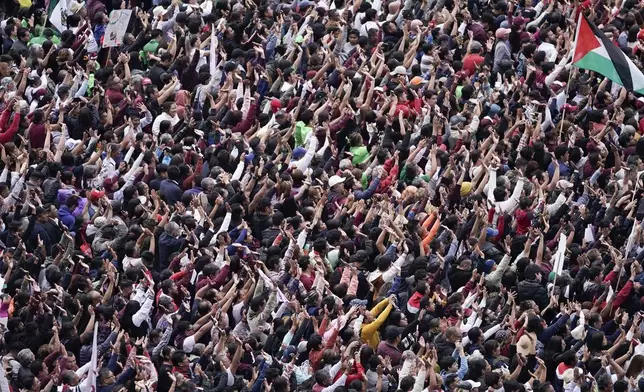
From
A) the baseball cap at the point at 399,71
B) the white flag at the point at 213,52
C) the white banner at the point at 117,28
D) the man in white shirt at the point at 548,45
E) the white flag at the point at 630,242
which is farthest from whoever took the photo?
the man in white shirt at the point at 548,45

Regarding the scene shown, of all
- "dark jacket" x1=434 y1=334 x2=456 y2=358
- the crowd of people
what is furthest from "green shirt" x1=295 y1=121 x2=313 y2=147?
"dark jacket" x1=434 y1=334 x2=456 y2=358

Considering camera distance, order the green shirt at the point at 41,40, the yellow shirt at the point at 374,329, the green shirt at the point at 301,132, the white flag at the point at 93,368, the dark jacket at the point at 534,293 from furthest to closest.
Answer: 1. the green shirt at the point at 41,40
2. the green shirt at the point at 301,132
3. the dark jacket at the point at 534,293
4. the yellow shirt at the point at 374,329
5. the white flag at the point at 93,368

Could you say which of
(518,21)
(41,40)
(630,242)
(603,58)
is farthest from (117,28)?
(630,242)

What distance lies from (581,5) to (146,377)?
43.2ft

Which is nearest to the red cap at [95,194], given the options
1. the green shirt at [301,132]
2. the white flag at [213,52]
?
the green shirt at [301,132]

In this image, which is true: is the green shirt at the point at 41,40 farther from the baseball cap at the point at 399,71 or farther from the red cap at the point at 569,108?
the red cap at the point at 569,108

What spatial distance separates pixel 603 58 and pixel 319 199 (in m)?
4.59

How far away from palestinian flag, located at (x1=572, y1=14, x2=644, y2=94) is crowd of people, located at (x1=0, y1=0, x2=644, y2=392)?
5.67 feet

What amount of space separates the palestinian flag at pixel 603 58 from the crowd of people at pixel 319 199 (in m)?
1.73

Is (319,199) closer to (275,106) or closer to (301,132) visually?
(301,132)

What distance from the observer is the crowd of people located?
2761 centimetres

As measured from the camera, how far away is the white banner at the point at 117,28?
34.9 metres

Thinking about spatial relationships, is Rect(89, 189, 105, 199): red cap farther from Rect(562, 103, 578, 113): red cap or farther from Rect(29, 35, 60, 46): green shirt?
Rect(562, 103, 578, 113): red cap

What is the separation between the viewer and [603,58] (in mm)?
31719
